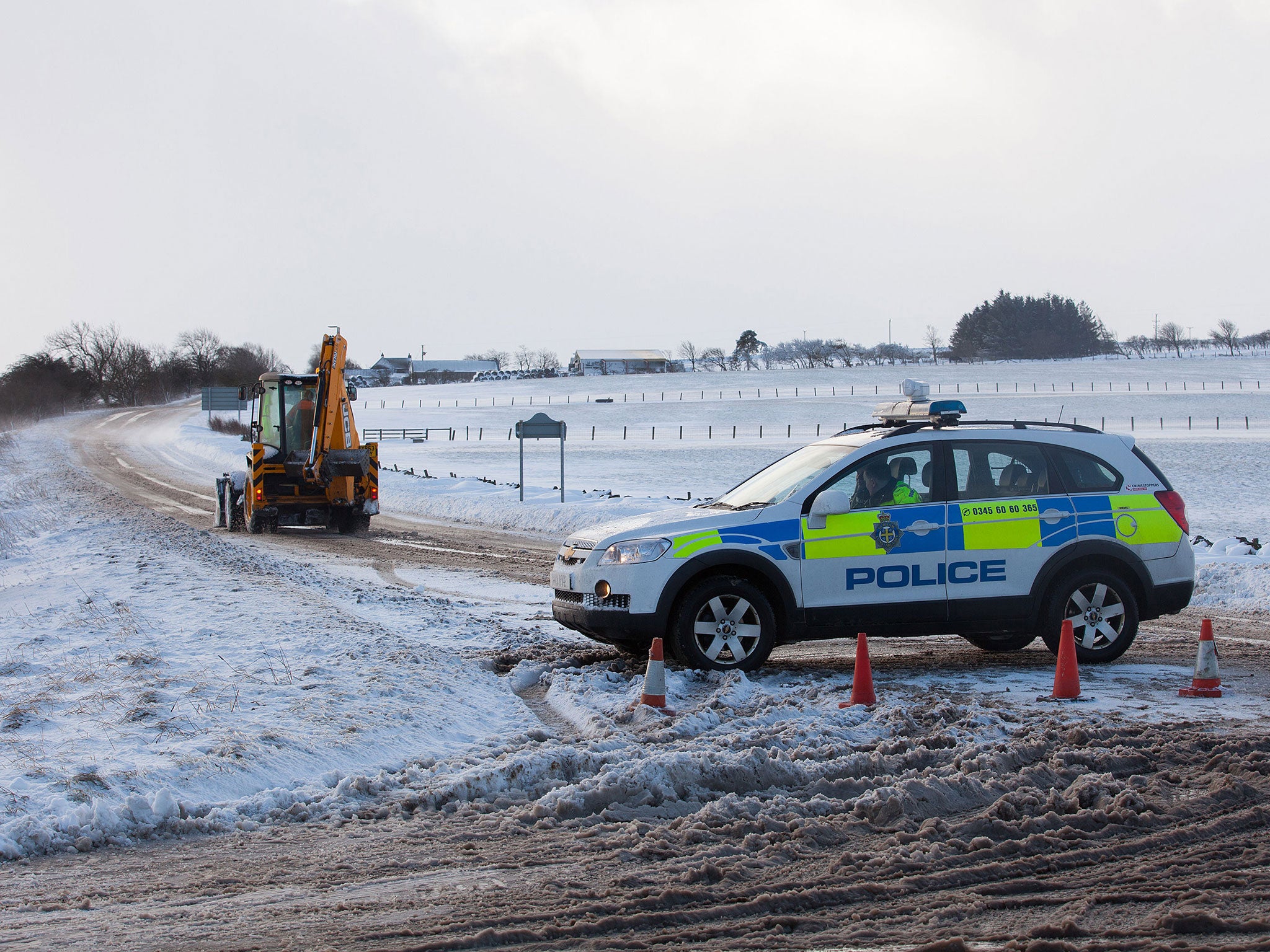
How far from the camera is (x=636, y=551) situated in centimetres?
795

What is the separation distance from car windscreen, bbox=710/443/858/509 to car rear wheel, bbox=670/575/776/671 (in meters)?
0.70

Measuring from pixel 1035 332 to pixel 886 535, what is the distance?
149m

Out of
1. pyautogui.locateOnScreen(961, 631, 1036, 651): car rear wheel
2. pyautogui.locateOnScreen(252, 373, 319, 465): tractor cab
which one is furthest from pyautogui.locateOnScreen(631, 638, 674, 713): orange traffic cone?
pyautogui.locateOnScreen(252, 373, 319, 465): tractor cab

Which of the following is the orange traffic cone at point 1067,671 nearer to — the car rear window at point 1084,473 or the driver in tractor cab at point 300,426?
the car rear window at point 1084,473

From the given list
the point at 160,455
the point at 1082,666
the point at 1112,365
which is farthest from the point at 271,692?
the point at 1112,365

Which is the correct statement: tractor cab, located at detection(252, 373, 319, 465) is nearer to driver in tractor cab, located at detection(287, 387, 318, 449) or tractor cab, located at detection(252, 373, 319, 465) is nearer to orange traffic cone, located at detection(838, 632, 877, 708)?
driver in tractor cab, located at detection(287, 387, 318, 449)

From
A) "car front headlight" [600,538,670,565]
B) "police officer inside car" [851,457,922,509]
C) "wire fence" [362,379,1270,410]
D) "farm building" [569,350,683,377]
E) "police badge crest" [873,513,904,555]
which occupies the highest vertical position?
"farm building" [569,350,683,377]

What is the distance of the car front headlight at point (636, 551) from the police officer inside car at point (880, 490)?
1.43m

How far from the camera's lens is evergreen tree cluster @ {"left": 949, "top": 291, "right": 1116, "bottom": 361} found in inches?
5768

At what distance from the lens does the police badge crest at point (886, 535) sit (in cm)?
805

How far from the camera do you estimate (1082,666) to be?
8.28 metres

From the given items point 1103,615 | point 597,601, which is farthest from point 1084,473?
point 597,601

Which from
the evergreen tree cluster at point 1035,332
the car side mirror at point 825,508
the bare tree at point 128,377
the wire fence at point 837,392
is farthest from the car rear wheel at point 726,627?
the evergreen tree cluster at point 1035,332

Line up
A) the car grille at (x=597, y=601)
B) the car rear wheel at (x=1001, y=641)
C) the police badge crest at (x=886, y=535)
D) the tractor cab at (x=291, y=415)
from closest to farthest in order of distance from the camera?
the car grille at (x=597, y=601) → the police badge crest at (x=886, y=535) → the car rear wheel at (x=1001, y=641) → the tractor cab at (x=291, y=415)
